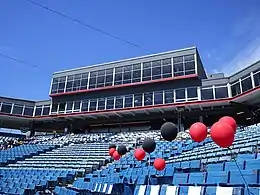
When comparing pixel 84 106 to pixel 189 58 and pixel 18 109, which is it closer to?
pixel 18 109

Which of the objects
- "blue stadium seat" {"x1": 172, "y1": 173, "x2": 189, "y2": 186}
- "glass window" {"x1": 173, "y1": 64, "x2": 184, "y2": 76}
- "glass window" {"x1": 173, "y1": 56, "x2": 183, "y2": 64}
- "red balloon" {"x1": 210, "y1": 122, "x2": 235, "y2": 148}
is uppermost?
"glass window" {"x1": 173, "y1": 56, "x2": 183, "y2": 64}

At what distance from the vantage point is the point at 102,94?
29203 mm

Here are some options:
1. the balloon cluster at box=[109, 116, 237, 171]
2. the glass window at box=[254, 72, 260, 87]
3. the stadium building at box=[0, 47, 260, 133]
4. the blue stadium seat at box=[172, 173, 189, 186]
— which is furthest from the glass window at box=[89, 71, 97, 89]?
the blue stadium seat at box=[172, 173, 189, 186]

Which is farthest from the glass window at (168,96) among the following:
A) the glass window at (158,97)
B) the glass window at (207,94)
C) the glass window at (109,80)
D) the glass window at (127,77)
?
the glass window at (109,80)

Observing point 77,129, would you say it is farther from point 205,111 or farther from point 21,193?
point 21,193

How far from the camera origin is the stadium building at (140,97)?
2314 centimetres

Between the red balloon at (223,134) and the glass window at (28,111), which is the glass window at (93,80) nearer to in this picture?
the glass window at (28,111)

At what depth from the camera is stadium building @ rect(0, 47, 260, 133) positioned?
911 inches

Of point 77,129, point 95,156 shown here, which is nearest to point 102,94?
point 77,129

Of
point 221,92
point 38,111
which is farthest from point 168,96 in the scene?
point 38,111

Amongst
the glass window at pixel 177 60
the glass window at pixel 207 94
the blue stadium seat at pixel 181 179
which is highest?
the glass window at pixel 177 60

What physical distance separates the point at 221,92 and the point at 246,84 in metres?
2.52

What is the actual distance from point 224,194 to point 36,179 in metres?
9.91

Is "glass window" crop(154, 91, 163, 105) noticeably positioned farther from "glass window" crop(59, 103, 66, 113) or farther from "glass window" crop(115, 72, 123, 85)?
"glass window" crop(59, 103, 66, 113)
